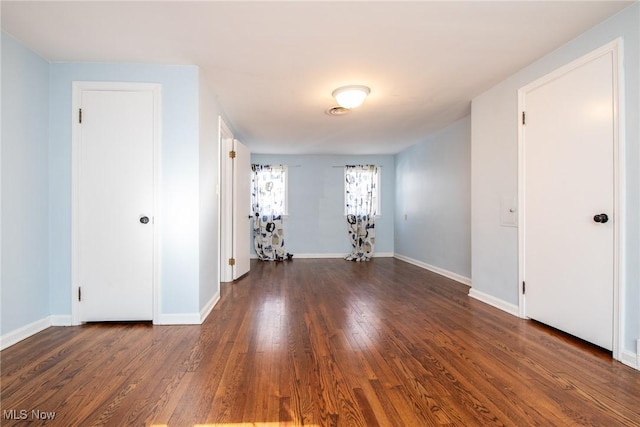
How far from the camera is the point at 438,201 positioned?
5.02 metres

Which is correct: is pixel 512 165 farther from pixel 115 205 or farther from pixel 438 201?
pixel 115 205

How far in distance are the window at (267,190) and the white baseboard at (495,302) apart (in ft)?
13.4

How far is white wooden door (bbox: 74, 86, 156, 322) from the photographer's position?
2.67 metres

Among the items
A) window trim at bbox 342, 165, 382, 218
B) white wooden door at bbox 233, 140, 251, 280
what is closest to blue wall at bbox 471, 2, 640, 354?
white wooden door at bbox 233, 140, 251, 280

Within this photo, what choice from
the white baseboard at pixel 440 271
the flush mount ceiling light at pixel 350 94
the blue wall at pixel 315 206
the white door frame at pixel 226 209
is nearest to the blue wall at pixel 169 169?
the flush mount ceiling light at pixel 350 94

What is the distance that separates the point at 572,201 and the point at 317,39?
7.34 feet

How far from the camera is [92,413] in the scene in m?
1.45

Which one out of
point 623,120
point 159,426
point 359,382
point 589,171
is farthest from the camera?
point 589,171

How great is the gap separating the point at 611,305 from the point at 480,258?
52.7 inches

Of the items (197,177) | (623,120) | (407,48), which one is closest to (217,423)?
(197,177)

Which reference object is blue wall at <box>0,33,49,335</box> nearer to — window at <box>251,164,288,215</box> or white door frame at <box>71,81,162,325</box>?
white door frame at <box>71,81,162,325</box>

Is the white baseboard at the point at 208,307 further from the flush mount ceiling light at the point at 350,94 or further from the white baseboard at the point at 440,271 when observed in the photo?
the white baseboard at the point at 440,271

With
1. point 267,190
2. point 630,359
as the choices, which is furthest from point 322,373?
point 267,190

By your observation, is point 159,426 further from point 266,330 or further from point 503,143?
point 503,143
